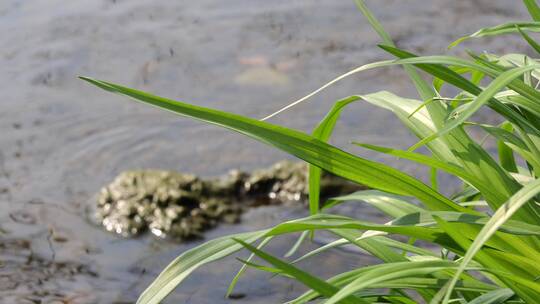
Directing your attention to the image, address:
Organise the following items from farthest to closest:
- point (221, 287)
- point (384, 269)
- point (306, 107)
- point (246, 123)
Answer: point (306, 107), point (221, 287), point (246, 123), point (384, 269)

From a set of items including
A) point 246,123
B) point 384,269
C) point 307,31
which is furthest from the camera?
point 307,31

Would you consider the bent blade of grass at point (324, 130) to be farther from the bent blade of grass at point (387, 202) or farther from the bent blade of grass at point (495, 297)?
the bent blade of grass at point (495, 297)

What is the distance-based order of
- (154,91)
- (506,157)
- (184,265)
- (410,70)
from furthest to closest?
(154,91) < (506,157) < (410,70) < (184,265)

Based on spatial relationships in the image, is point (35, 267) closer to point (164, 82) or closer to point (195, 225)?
point (195, 225)

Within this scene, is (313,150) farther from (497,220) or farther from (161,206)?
(161,206)

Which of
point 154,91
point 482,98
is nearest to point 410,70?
point 482,98

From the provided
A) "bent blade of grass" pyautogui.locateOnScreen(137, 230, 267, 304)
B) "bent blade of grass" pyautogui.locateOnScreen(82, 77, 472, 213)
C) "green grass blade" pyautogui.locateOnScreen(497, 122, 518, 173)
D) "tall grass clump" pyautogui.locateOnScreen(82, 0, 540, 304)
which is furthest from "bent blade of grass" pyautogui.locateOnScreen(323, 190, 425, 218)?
"bent blade of grass" pyautogui.locateOnScreen(137, 230, 267, 304)

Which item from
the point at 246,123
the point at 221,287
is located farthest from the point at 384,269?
the point at 221,287
